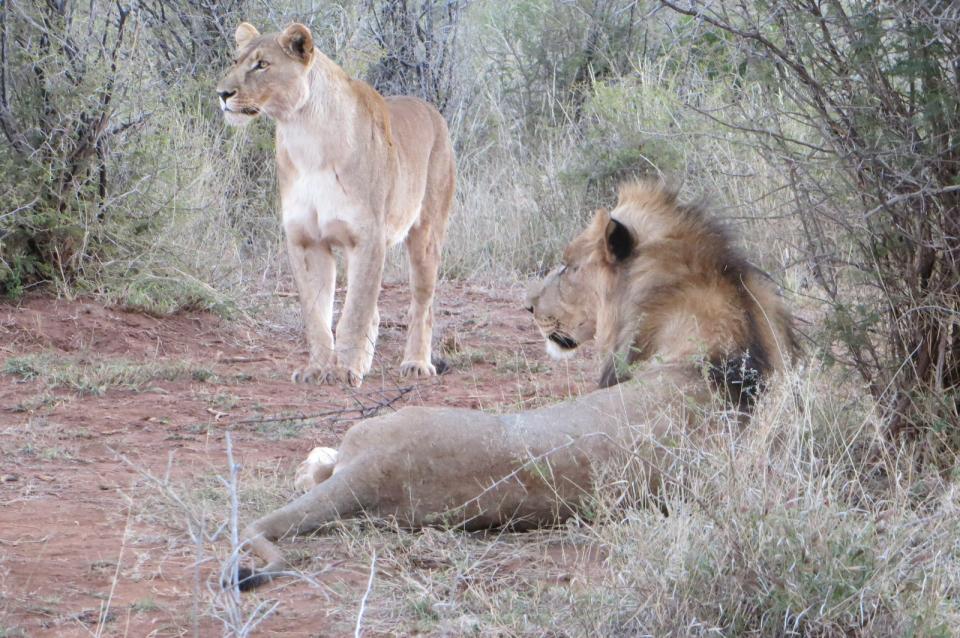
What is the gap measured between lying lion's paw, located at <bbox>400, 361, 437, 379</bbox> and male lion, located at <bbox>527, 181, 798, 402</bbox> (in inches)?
82.3

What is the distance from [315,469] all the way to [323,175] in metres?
2.75

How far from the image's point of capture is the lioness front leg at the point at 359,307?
6.50m

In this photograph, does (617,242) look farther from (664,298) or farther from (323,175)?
(323,175)

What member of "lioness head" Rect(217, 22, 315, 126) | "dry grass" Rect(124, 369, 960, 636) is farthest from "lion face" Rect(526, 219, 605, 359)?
"lioness head" Rect(217, 22, 315, 126)

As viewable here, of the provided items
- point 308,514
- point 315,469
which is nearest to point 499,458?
point 308,514

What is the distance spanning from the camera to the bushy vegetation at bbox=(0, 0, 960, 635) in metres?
2.83

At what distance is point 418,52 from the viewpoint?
38.4 ft

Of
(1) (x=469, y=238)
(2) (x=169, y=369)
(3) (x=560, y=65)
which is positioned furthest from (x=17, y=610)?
(3) (x=560, y=65)

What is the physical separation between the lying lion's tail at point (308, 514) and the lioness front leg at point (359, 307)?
9.38ft

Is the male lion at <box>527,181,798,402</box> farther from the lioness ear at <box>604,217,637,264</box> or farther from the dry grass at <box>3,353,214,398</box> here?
the dry grass at <box>3,353,214,398</box>

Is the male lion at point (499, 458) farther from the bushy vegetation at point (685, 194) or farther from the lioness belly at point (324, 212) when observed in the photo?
the lioness belly at point (324, 212)

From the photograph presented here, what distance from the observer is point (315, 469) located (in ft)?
13.2

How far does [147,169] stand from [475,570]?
4924 millimetres

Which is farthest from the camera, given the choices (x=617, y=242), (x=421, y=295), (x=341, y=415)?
(x=421, y=295)
